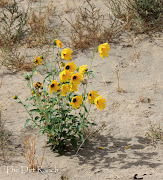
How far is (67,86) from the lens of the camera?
10.5 ft

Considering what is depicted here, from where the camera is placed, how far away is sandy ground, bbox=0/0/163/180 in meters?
3.38

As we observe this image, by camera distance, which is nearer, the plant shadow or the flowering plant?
the flowering plant

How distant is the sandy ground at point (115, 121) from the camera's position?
338 cm

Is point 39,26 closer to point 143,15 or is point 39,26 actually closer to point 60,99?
point 143,15

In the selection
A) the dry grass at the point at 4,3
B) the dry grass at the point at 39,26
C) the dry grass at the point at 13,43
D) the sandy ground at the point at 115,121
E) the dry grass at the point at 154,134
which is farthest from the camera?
the dry grass at the point at 4,3

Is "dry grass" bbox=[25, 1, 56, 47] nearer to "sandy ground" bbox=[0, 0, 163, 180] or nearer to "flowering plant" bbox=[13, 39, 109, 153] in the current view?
"sandy ground" bbox=[0, 0, 163, 180]

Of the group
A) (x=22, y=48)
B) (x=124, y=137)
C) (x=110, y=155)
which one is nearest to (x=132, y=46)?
(x=22, y=48)

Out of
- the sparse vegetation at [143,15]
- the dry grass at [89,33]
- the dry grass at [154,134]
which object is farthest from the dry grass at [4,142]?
the sparse vegetation at [143,15]

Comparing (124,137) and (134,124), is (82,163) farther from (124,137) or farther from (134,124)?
(134,124)

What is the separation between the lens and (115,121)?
4.25m

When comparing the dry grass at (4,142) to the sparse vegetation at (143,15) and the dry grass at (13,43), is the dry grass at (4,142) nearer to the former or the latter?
the dry grass at (13,43)

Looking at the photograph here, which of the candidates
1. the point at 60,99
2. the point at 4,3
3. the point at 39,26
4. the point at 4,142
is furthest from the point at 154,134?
the point at 4,3

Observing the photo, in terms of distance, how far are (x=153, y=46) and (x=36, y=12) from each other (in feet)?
8.35

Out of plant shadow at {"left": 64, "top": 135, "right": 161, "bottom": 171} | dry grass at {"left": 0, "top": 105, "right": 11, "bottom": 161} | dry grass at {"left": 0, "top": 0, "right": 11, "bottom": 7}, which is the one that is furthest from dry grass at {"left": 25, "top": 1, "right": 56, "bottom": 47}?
plant shadow at {"left": 64, "top": 135, "right": 161, "bottom": 171}
